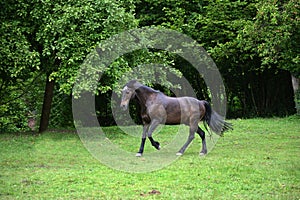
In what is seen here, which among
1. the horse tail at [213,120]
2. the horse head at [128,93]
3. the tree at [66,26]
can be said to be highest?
the tree at [66,26]

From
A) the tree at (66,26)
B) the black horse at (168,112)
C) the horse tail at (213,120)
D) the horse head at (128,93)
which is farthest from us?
the tree at (66,26)

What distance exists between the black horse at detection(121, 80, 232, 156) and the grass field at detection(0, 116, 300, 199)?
75 centimetres

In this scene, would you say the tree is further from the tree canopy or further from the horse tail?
the horse tail

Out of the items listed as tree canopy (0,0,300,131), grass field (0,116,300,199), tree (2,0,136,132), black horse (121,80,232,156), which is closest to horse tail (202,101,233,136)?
black horse (121,80,232,156)

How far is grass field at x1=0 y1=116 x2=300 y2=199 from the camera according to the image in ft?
27.4

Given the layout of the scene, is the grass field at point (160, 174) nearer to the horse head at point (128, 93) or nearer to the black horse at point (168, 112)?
the black horse at point (168, 112)

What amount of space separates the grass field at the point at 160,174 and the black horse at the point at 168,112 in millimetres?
745

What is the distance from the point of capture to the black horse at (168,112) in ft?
38.9

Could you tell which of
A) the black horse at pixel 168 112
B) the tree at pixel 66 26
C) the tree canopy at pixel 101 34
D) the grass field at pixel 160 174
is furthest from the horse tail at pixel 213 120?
the tree at pixel 66 26

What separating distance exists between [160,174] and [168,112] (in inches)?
100

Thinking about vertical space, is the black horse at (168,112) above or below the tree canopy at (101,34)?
below

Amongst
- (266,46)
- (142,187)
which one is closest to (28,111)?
(266,46)

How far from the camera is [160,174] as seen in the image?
9.83 meters

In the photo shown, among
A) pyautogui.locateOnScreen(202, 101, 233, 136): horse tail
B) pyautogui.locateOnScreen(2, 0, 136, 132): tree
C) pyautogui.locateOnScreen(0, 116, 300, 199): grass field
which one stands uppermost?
pyautogui.locateOnScreen(2, 0, 136, 132): tree
